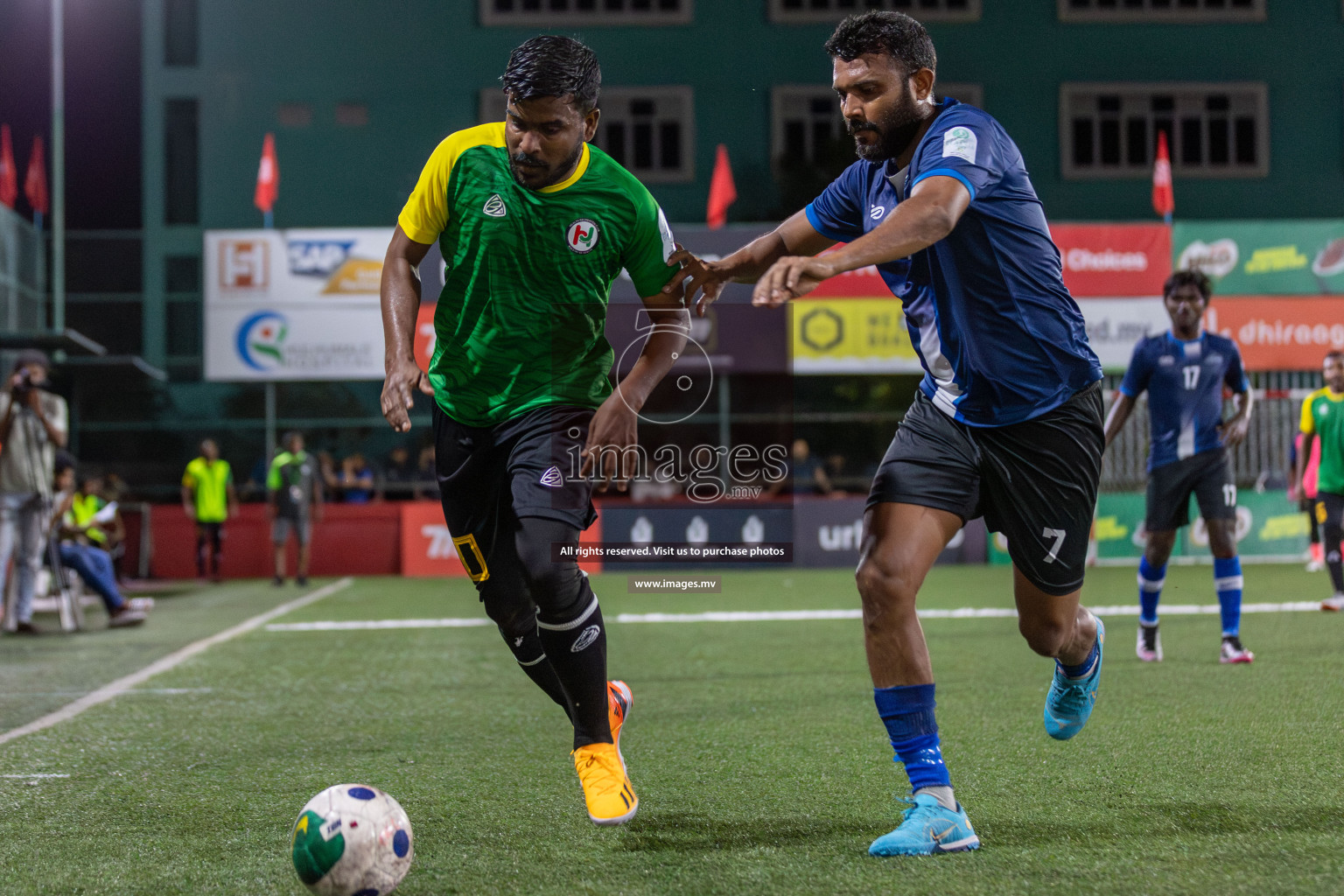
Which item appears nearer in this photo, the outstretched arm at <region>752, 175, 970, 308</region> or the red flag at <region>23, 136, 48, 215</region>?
the outstretched arm at <region>752, 175, 970, 308</region>

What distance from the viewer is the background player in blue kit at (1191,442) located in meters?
7.18

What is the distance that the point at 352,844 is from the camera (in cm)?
295

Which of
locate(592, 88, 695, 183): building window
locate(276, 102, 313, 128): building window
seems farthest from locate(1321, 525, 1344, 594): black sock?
locate(276, 102, 313, 128): building window

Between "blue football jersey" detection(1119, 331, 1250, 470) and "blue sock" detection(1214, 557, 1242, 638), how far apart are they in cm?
67

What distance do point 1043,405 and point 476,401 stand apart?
1.71m

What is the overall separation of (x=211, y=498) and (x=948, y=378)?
600 inches

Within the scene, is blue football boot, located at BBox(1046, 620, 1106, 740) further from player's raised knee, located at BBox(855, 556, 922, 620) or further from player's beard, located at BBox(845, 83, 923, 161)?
player's beard, located at BBox(845, 83, 923, 161)

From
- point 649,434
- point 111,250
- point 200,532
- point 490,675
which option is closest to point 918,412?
point 490,675

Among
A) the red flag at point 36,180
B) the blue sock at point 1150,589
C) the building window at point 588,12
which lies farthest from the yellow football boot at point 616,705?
the red flag at point 36,180

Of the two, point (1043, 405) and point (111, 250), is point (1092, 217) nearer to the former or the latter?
point (111, 250)

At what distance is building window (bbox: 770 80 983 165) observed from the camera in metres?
26.7

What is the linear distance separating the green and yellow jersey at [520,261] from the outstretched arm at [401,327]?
75 mm

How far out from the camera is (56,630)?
34.4 ft

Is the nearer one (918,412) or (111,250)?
(918,412)
